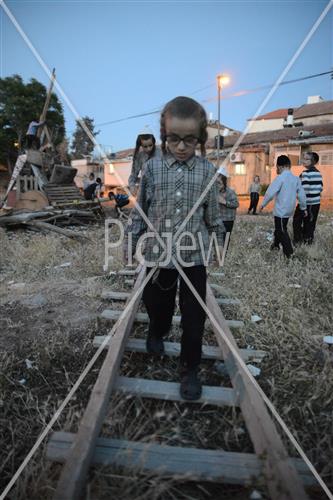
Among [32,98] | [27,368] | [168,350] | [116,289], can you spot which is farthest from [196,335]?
[32,98]

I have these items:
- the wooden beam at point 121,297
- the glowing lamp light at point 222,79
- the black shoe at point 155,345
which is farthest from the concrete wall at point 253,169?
the black shoe at point 155,345

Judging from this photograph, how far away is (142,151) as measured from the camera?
422cm

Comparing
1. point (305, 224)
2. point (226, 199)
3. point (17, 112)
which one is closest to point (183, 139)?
point (226, 199)

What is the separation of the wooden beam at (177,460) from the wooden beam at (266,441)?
0.23ft

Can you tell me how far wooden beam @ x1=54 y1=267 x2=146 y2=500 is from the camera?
4.15 feet

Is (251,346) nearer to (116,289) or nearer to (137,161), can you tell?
(116,289)

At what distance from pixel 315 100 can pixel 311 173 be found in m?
33.9

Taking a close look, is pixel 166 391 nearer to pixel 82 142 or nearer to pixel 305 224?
pixel 305 224

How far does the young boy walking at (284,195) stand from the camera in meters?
5.03

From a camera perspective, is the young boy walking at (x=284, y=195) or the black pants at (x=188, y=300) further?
the young boy walking at (x=284, y=195)

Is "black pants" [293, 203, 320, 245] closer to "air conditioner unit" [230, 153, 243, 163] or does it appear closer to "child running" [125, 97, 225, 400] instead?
"child running" [125, 97, 225, 400]

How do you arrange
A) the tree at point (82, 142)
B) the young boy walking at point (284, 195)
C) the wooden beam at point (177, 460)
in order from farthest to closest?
the tree at point (82, 142), the young boy walking at point (284, 195), the wooden beam at point (177, 460)

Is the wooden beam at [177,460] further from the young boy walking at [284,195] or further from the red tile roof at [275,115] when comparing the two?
the red tile roof at [275,115]

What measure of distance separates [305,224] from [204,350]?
4.23m
